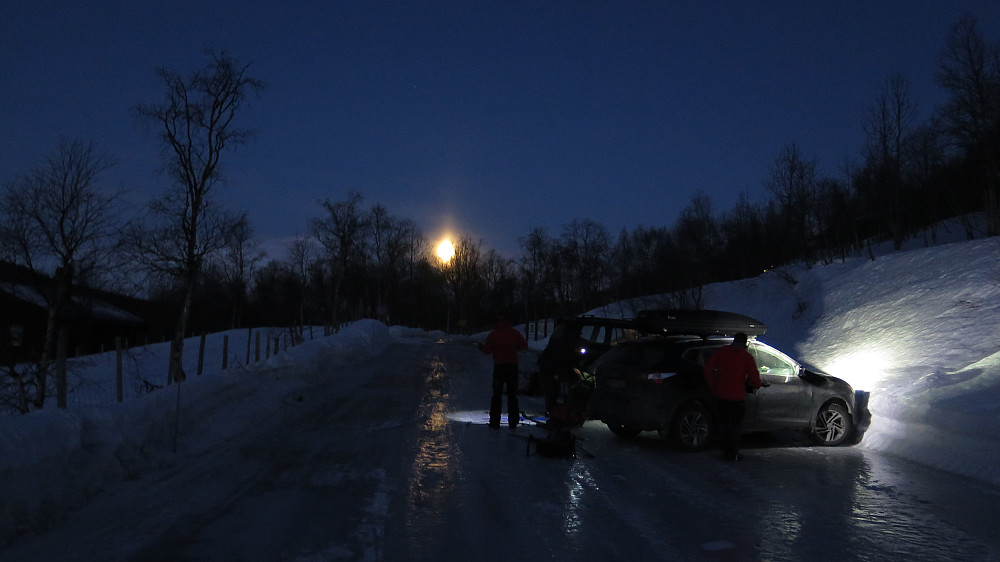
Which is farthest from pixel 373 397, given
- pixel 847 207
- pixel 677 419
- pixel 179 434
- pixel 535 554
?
pixel 847 207

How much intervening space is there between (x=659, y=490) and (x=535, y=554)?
2.54m

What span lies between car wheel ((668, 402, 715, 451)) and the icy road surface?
0.43 m

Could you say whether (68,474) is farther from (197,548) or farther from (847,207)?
(847,207)

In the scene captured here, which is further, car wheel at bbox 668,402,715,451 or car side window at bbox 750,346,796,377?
car side window at bbox 750,346,796,377

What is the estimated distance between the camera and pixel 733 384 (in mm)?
8727

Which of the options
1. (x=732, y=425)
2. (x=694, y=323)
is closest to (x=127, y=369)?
(x=694, y=323)

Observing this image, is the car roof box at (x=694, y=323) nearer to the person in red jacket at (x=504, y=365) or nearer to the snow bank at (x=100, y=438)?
the person in red jacket at (x=504, y=365)

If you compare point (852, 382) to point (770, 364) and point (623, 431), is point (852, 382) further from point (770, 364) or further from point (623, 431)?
point (623, 431)

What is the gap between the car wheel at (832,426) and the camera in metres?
10.0

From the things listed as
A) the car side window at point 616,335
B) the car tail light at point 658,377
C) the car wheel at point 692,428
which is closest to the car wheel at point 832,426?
the car wheel at point 692,428

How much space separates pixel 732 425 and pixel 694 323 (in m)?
4.16

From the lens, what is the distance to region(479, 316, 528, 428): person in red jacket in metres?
10.9

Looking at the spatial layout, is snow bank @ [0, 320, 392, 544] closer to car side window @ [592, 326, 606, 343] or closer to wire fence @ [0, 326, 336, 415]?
wire fence @ [0, 326, 336, 415]

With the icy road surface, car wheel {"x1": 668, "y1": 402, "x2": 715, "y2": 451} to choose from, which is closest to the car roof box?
car wheel {"x1": 668, "y1": 402, "x2": 715, "y2": 451}
